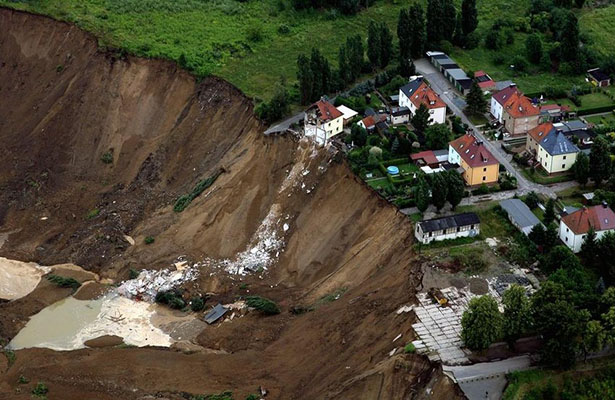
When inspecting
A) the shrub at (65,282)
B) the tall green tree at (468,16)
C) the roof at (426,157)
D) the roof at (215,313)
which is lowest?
the shrub at (65,282)

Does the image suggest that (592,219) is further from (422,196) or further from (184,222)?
(184,222)

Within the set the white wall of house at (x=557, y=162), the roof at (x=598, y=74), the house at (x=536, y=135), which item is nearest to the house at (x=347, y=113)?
the house at (x=536, y=135)

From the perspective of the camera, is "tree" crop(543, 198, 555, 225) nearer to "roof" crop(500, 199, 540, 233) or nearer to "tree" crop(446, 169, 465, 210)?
"roof" crop(500, 199, 540, 233)

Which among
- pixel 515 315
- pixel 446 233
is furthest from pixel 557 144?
pixel 515 315

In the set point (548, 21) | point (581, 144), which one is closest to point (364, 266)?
point (581, 144)

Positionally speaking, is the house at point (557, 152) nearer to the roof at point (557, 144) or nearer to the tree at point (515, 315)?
the roof at point (557, 144)

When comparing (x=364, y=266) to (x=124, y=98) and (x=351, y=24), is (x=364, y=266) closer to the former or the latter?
(x=124, y=98)
